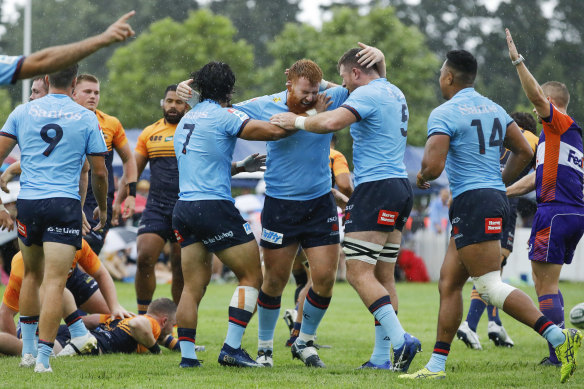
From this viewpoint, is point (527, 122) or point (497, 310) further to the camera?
point (527, 122)

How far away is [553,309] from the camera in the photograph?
21.5ft

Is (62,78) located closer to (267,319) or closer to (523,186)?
(267,319)

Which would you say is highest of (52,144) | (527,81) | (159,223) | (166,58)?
(166,58)

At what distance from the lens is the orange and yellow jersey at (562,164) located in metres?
6.55

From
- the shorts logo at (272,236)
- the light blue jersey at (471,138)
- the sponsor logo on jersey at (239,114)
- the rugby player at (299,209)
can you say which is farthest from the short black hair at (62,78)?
the light blue jersey at (471,138)

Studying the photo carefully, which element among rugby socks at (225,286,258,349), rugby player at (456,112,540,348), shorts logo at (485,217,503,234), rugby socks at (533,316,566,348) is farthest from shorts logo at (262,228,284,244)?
rugby player at (456,112,540,348)

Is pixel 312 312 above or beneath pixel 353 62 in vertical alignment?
beneath

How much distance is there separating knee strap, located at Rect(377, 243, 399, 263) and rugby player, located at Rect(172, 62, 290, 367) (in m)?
1.07

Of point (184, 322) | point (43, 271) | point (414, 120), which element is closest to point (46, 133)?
point (43, 271)

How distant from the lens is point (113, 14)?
51688 millimetres

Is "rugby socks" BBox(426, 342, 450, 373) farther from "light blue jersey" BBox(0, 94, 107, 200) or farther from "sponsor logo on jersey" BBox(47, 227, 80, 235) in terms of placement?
"light blue jersey" BBox(0, 94, 107, 200)

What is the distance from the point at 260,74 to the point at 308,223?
29902 millimetres

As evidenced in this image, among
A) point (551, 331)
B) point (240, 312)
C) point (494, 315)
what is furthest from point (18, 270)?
point (494, 315)

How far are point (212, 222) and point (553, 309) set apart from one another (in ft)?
9.42
